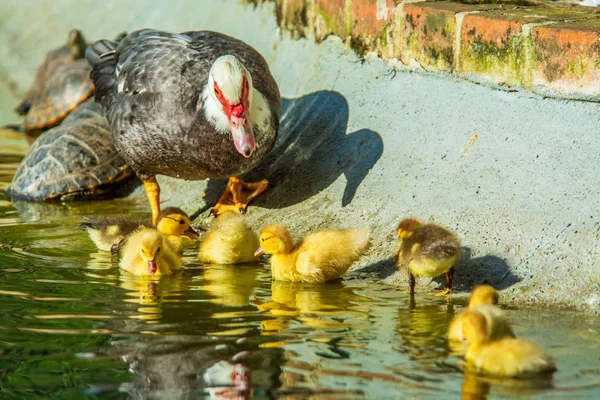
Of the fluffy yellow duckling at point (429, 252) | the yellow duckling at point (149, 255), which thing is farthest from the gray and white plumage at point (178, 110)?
the fluffy yellow duckling at point (429, 252)

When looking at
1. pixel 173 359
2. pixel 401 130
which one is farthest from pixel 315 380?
pixel 401 130

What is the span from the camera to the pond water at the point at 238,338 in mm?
3730

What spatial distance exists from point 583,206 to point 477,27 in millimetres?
1450

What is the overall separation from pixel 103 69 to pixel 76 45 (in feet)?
11.9

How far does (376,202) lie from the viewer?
236 inches

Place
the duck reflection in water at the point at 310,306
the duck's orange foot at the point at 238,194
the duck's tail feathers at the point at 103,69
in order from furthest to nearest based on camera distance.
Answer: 1. the duck's tail feathers at the point at 103,69
2. the duck's orange foot at the point at 238,194
3. the duck reflection in water at the point at 310,306

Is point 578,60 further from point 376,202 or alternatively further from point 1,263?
point 1,263

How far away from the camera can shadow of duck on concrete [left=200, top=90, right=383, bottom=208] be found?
6.43 metres

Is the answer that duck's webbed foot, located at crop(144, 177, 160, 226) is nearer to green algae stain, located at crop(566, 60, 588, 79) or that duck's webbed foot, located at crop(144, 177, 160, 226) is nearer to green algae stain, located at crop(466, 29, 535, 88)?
green algae stain, located at crop(466, 29, 535, 88)

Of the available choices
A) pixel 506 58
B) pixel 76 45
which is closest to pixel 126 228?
pixel 506 58

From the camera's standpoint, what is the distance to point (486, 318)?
396 cm

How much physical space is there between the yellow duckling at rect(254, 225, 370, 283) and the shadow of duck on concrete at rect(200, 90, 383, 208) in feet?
2.60

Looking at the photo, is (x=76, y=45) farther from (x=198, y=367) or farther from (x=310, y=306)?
(x=198, y=367)

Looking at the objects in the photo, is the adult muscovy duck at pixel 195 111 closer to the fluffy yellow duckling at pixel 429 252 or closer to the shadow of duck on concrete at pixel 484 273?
the fluffy yellow duckling at pixel 429 252
